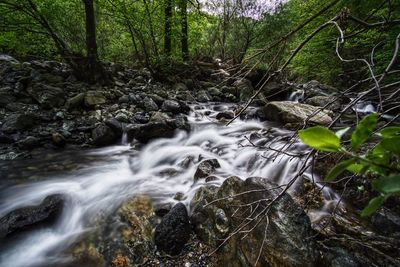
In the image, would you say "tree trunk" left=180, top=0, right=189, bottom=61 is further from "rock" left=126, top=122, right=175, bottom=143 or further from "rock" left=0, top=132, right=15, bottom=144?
"rock" left=0, top=132, right=15, bottom=144

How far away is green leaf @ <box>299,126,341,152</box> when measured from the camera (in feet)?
1.44

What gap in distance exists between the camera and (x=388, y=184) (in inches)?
17.3

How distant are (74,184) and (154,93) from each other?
17.0 feet

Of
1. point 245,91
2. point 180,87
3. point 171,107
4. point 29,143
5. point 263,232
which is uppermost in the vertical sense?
point 180,87

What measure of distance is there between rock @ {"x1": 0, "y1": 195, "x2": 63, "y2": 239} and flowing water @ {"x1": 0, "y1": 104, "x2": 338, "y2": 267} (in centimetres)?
11

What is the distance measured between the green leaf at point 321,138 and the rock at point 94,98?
25.0 feet

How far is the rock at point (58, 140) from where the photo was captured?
581 centimetres

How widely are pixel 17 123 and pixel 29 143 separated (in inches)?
29.0

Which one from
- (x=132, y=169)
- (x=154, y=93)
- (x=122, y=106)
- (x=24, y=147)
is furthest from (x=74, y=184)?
(x=154, y=93)

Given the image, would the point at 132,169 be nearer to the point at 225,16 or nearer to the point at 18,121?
the point at 18,121

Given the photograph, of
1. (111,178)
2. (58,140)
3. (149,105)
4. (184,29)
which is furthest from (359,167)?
(184,29)

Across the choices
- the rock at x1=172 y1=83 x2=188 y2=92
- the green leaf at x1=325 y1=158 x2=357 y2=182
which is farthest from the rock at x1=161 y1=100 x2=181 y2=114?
the green leaf at x1=325 y1=158 x2=357 y2=182

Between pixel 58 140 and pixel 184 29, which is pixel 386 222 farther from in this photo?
pixel 184 29

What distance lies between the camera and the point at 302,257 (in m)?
Answer: 2.22
